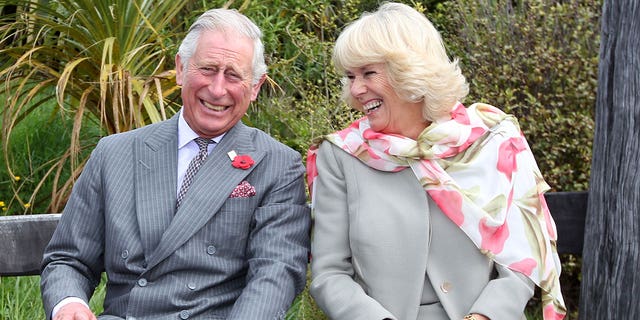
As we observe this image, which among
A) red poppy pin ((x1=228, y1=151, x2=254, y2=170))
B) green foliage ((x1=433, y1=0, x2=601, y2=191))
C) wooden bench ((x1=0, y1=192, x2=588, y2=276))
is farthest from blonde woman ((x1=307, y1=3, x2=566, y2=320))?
green foliage ((x1=433, y1=0, x2=601, y2=191))

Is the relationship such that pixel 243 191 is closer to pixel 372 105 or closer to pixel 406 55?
pixel 372 105

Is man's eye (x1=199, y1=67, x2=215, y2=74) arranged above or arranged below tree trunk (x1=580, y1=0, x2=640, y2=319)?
above

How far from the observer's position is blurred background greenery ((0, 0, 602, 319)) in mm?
5273

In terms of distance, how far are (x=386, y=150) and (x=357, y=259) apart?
1.23 feet

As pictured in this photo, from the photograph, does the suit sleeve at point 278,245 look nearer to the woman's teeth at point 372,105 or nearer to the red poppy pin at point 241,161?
the red poppy pin at point 241,161

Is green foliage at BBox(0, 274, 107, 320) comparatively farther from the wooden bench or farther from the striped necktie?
the striped necktie

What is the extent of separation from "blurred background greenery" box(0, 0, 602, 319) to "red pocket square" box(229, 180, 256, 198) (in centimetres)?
135

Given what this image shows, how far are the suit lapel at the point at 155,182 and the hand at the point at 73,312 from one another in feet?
0.87

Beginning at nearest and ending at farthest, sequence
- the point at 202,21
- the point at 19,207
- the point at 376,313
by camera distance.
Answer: the point at 376,313
the point at 202,21
the point at 19,207

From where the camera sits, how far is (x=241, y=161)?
3.48m

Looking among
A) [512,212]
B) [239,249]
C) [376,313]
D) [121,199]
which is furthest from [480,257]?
[121,199]

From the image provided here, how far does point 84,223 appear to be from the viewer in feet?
11.3

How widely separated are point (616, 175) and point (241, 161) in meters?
1.38

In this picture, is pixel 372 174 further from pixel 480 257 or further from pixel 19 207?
pixel 19 207
